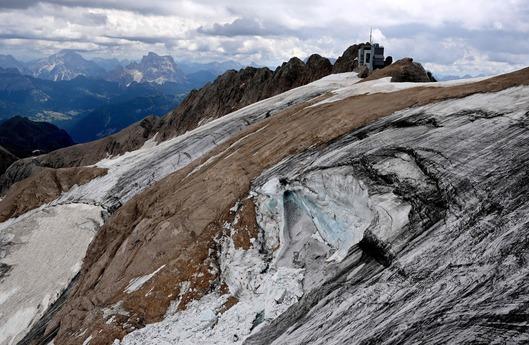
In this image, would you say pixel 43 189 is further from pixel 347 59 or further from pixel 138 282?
pixel 347 59

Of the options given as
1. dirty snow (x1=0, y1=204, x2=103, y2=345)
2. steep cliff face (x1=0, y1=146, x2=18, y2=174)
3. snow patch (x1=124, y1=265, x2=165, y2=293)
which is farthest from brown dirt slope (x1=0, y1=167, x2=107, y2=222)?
steep cliff face (x1=0, y1=146, x2=18, y2=174)

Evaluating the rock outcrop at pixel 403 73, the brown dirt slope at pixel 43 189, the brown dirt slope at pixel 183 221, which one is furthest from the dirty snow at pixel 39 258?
the rock outcrop at pixel 403 73

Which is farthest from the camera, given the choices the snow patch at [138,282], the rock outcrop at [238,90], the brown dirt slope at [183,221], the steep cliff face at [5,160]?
the steep cliff face at [5,160]

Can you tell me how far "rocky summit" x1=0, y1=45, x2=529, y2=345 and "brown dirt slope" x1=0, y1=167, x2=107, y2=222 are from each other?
15.5 metres

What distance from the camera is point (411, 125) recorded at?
22734 mm

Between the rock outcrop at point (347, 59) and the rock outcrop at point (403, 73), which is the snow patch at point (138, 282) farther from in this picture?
the rock outcrop at point (347, 59)

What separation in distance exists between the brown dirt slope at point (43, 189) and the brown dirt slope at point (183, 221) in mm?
19818

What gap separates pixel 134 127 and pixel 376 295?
459 feet

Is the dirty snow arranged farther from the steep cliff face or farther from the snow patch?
the steep cliff face

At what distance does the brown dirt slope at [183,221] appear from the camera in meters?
22.8

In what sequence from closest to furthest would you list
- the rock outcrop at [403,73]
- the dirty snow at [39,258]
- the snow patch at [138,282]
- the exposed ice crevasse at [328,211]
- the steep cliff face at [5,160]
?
the exposed ice crevasse at [328,211]
the snow patch at [138,282]
the dirty snow at [39,258]
the rock outcrop at [403,73]
the steep cliff face at [5,160]

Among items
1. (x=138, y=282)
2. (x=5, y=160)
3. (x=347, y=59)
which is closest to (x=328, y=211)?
(x=138, y=282)

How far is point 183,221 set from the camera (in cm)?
2730

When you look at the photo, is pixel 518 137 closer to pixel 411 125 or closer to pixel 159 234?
pixel 411 125
